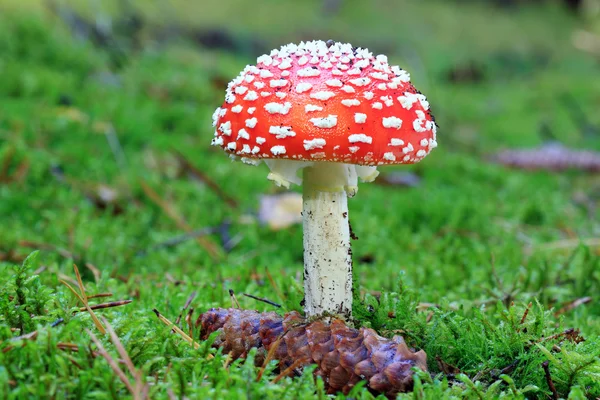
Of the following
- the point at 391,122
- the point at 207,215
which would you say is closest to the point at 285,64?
the point at 391,122

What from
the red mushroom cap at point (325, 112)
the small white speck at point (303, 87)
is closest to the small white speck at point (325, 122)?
the red mushroom cap at point (325, 112)

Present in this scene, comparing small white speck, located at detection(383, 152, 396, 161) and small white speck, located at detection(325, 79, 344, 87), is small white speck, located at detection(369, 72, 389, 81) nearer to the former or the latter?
small white speck, located at detection(325, 79, 344, 87)

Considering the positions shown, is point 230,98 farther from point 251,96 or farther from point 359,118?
point 359,118

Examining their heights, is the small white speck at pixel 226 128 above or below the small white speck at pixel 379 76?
below

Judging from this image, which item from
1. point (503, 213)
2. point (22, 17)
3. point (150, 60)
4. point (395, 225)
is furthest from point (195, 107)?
point (503, 213)

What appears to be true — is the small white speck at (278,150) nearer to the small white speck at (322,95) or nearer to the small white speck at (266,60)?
the small white speck at (322,95)

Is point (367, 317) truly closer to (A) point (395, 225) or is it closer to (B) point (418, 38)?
(A) point (395, 225)
